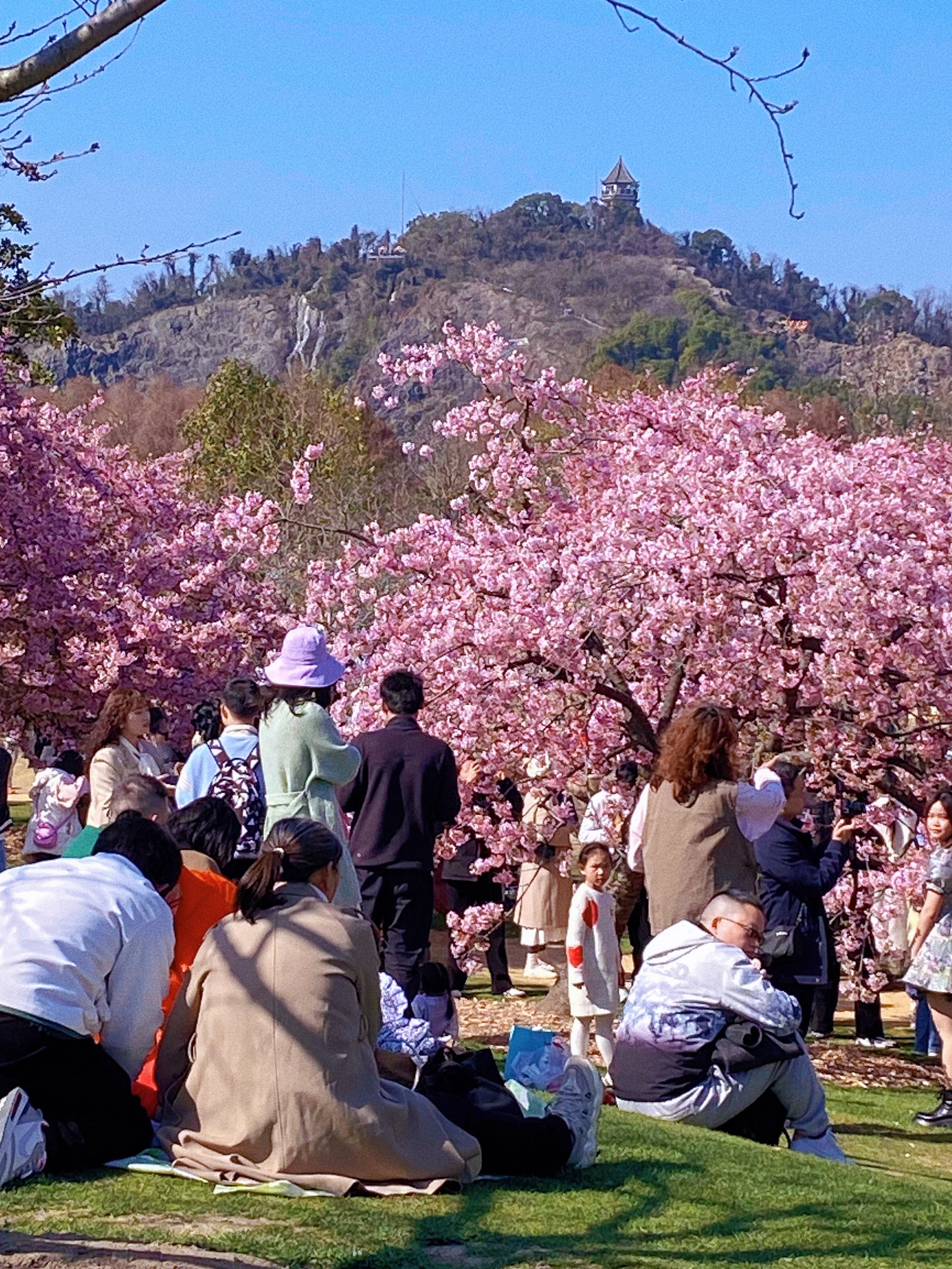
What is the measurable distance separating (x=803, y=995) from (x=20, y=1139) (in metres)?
5.70

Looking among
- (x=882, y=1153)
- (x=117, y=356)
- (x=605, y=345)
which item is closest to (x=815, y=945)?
(x=882, y=1153)

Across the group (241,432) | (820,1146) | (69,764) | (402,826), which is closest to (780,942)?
(402,826)

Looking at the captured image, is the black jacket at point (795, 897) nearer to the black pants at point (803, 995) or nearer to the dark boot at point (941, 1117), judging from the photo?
the black pants at point (803, 995)

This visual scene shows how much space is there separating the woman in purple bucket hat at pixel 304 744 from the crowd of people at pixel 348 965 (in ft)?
0.04

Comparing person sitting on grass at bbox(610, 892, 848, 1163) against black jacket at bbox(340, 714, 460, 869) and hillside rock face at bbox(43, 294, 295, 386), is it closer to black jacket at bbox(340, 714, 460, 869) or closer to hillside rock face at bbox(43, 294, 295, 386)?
black jacket at bbox(340, 714, 460, 869)

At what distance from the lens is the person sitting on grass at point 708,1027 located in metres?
6.05

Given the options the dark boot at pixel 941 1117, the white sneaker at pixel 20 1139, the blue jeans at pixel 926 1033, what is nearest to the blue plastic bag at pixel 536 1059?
the white sneaker at pixel 20 1139

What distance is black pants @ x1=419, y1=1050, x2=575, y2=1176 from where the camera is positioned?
515 cm

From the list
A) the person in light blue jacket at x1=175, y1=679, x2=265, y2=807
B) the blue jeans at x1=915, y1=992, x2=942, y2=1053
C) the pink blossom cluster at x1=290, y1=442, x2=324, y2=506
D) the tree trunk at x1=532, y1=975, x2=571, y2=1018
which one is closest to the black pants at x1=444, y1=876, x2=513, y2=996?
the tree trunk at x1=532, y1=975, x2=571, y2=1018

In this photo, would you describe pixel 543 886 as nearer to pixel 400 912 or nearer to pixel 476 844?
pixel 476 844

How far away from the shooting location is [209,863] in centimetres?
599

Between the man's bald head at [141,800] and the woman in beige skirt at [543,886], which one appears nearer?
the man's bald head at [141,800]

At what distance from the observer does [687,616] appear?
10219mm

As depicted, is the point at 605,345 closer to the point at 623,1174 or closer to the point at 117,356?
the point at 117,356
